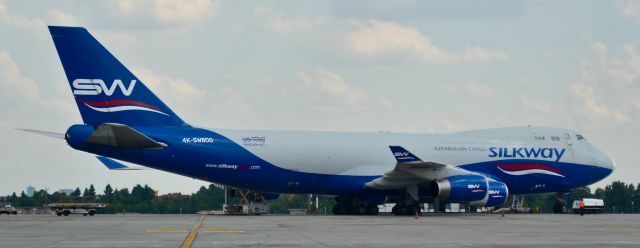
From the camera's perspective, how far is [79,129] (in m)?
47.2

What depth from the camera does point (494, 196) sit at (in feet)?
172

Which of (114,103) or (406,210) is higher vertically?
(114,103)

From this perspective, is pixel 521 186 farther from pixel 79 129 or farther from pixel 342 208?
pixel 79 129

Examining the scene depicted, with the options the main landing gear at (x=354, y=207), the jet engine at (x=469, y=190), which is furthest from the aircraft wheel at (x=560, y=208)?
the main landing gear at (x=354, y=207)

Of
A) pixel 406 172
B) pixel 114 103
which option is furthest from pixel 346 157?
pixel 114 103

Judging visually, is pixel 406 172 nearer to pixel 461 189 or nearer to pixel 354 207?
pixel 461 189

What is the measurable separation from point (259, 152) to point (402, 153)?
23.0 feet

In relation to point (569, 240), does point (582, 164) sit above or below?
above

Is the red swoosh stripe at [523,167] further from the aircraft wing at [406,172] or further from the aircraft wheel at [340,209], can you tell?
the aircraft wheel at [340,209]

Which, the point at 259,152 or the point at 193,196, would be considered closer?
the point at 259,152

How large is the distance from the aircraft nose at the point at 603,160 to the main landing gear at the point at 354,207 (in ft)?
45.0

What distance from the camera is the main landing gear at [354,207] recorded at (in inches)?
2175

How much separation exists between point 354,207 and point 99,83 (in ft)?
51.3

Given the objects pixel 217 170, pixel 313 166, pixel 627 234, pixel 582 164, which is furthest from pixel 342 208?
pixel 627 234
